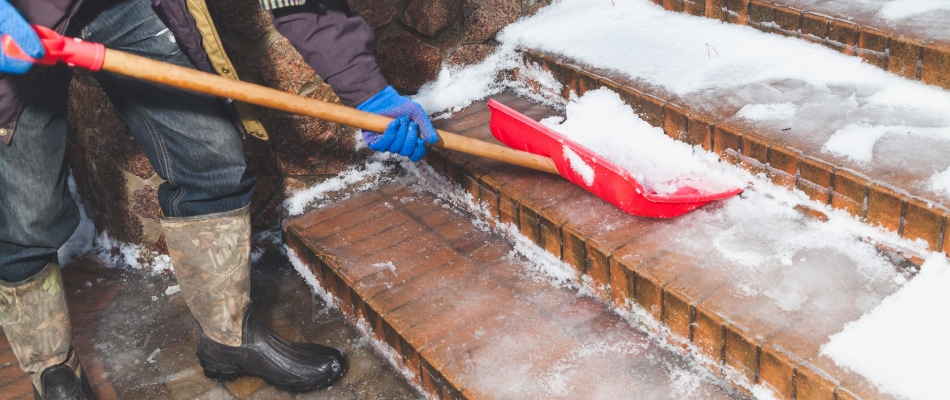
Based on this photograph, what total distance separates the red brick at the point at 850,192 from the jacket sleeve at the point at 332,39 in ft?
4.16

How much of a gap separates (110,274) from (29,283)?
3.12 feet

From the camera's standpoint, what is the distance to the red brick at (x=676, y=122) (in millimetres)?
2605

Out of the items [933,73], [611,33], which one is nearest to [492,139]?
[611,33]

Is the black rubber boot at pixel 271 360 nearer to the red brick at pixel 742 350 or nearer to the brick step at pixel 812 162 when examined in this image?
the red brick at pixel 742 350

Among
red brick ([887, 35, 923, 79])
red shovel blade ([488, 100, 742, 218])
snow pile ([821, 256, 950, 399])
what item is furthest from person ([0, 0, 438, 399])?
red brick ([887, 35, 923, 79])

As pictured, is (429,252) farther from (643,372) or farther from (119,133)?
(119,133)

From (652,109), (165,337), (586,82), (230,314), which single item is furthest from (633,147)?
(165,337)

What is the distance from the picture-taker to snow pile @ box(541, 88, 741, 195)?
249cm

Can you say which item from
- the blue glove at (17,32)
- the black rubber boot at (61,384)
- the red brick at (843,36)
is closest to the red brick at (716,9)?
the red brick at (843,36)

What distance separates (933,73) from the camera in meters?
2.48

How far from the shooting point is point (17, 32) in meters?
1.71

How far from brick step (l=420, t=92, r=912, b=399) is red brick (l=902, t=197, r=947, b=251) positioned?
16 cm

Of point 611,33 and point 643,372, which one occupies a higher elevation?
point 611,33

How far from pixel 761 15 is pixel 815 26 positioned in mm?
212
